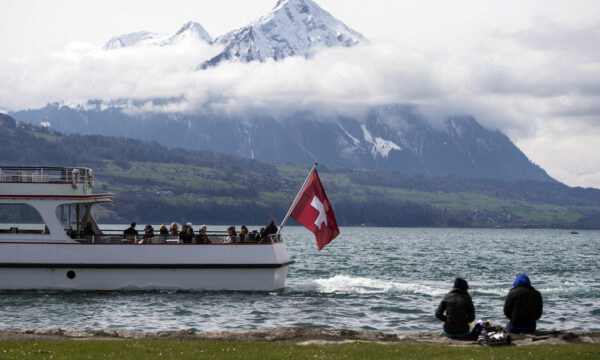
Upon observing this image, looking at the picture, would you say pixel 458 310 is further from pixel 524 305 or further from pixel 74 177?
pixel 74 177

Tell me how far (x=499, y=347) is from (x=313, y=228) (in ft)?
52.1

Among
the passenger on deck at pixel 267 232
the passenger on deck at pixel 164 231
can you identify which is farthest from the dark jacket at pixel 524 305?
the passenger on deck at pixel 164 231

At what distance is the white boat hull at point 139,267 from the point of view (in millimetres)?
34000

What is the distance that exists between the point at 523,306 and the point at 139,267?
19123mm

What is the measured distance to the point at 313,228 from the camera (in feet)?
113

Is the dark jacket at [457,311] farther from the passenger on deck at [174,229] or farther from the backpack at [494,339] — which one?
the passenger on deck at [174,229]

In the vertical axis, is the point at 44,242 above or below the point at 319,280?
above

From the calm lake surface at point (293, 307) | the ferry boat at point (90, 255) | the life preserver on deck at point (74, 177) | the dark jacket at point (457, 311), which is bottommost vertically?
the calm lake surface at point (293, 307)

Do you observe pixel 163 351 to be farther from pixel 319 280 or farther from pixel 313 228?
pixel 319 280

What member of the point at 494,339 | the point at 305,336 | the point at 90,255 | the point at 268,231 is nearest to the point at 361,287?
the point at 268,231

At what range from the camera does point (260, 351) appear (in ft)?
63.5

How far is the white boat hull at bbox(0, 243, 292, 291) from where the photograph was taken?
34000 mm

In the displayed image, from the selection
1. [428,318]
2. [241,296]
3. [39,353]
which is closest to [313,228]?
[241,296]

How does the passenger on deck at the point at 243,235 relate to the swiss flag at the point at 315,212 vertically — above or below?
below
